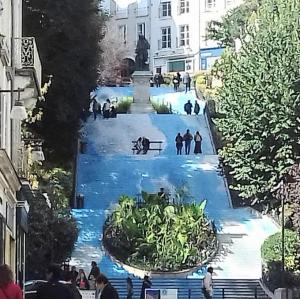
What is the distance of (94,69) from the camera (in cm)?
4469

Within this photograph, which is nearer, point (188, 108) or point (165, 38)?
point (188, 108)

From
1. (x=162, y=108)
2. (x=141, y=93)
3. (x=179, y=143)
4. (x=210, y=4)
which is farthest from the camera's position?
(x=210, y=4)

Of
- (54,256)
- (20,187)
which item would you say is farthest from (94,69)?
(20,187)

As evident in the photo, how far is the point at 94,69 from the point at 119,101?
24816mm

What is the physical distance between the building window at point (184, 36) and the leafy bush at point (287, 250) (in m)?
61.4

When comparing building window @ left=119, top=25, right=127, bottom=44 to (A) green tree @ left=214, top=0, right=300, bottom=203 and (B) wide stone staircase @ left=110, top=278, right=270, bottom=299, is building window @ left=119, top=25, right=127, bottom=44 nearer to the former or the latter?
(A) green tree @ left=214, top=0, right=300, bottom=203

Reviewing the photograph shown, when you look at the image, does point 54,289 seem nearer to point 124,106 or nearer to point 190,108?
point 190,108

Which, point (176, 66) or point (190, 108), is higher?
point (176, 66)

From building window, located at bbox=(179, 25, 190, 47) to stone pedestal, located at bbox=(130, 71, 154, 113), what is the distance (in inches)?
1184

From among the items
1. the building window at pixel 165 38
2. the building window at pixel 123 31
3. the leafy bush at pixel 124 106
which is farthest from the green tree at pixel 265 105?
the building window at pixel 123 31

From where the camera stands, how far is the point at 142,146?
5744 centimetres

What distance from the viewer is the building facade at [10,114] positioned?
21.2 m

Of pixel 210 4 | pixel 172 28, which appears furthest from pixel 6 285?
pixel 172 28

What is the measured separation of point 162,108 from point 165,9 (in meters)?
35.6
